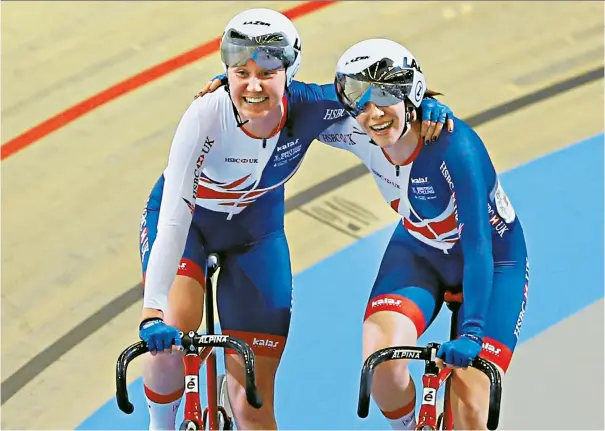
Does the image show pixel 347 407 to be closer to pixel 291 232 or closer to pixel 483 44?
pixel 291 232

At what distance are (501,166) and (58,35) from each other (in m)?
3.07

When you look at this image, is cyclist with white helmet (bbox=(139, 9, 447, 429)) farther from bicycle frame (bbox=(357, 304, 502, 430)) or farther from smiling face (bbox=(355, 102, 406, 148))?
bicycle frame (bbox=(357, 304, 502, 430))

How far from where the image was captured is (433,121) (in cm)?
448

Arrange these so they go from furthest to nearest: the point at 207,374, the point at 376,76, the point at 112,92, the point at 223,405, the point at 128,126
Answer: the point at 112,92, the point at 128,126, the point at 223,405, the point at 207,374, the point at 376,76

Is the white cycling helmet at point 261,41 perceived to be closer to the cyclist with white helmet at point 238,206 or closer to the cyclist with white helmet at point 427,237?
the cyclist with white helmet at point 238,206

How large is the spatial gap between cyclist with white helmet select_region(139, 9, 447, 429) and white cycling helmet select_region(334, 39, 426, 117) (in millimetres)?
249

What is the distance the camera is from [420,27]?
8039 millimetres

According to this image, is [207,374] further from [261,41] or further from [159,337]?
[261,41]

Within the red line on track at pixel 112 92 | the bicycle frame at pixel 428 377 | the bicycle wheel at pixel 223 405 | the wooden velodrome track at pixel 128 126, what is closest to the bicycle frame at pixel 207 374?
the bicycle wheel at pixel 223 405

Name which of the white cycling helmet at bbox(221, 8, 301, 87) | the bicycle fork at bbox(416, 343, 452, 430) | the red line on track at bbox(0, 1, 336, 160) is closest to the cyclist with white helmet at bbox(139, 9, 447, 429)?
the white cycling helmet at bbox(221, 8, 301, 87)

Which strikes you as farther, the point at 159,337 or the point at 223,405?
the point at 223,405

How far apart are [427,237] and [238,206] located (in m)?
0.74

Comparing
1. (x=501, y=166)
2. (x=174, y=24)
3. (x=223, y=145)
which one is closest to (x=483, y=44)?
(x=501, y=166)

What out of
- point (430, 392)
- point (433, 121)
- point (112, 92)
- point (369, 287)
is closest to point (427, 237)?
point (433, 121)
